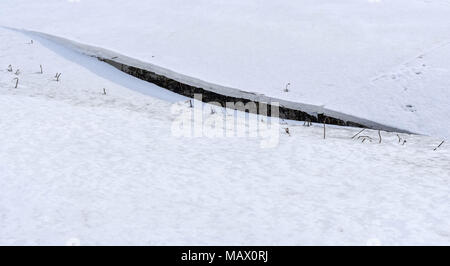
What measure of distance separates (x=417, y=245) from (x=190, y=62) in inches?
173

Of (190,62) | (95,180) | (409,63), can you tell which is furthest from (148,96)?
(409,63)

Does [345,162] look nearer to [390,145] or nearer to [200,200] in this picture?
[390,145]

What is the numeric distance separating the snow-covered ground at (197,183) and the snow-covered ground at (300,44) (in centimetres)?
56

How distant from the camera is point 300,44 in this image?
6.88 meters

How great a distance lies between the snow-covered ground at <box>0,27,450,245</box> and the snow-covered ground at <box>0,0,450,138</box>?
1.84 feet

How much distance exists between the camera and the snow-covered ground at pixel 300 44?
580 cm

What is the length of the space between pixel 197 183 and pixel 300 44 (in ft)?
12.0

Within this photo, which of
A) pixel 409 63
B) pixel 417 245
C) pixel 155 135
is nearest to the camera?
pixel 417 245

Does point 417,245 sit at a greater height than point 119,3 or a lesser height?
lesser

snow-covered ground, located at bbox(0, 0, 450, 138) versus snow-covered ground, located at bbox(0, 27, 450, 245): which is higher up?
snow-covered ground, located at bbox(0, 0, 450, 138)

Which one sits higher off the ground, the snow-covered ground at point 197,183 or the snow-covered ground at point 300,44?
the snow-covered ground at point 300,44

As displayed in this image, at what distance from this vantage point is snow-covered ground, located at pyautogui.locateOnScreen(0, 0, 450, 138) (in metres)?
5.80

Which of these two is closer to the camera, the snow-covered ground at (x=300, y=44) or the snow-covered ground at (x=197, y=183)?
the snow-covered ground at (x=197, y=183)

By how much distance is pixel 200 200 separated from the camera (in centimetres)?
352
